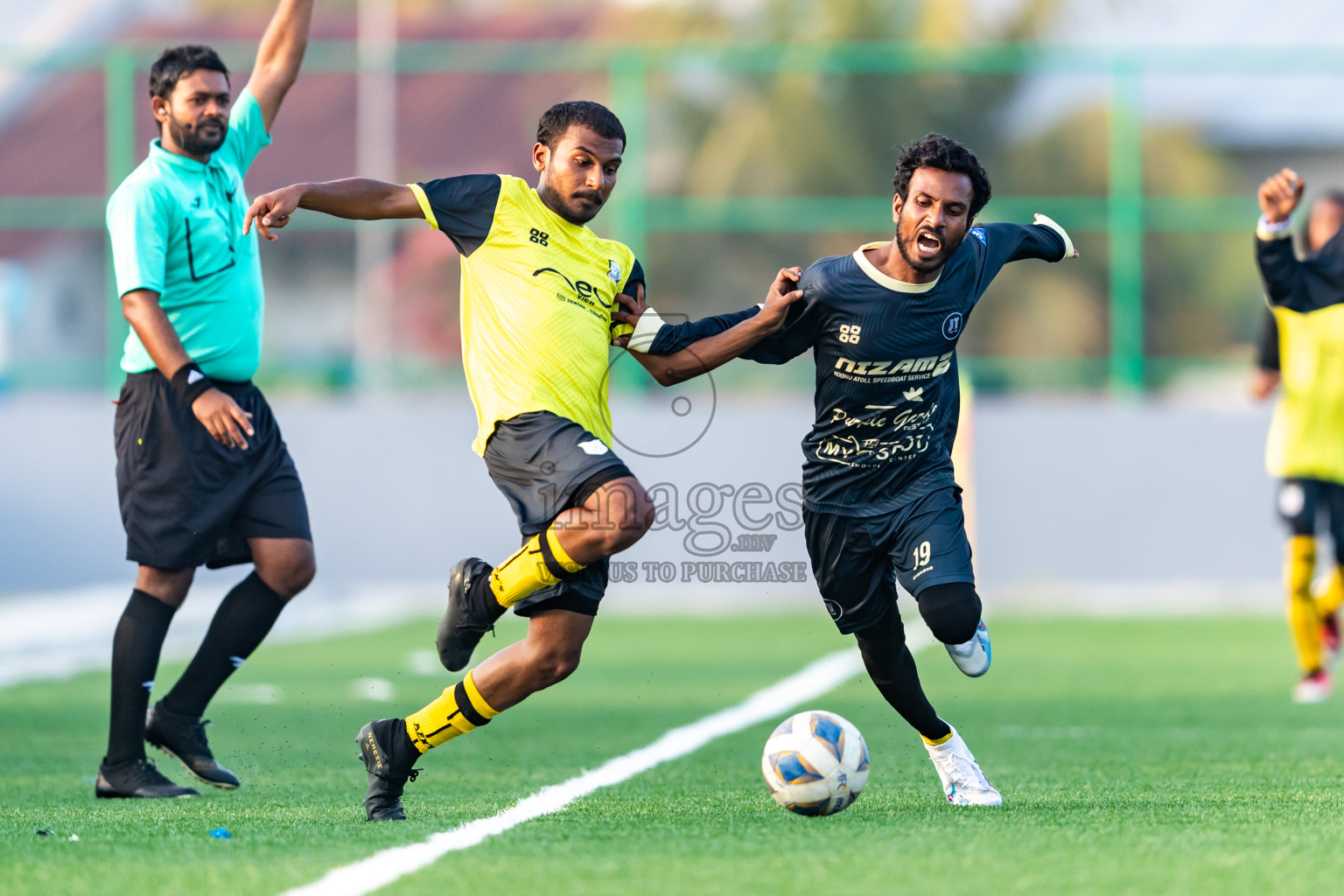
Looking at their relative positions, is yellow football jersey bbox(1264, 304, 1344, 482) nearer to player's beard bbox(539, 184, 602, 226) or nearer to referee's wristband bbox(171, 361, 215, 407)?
player's beard bbox(539, 184, 602, 226)

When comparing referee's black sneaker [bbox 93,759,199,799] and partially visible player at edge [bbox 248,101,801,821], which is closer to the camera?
partially visible player at edge [bbox 248,101,801,821]

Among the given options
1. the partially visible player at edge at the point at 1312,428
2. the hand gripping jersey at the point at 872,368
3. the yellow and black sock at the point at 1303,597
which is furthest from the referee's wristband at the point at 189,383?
the yellow and black sock at the point at 1303,597

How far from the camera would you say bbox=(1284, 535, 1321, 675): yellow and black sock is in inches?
364

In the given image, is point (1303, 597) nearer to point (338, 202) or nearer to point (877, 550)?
point (877, 550)

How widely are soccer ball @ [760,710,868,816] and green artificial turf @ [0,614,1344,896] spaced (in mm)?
84

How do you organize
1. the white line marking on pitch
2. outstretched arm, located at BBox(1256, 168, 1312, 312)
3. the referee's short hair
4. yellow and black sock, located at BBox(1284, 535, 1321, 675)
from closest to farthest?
1. the white line marking on pitch
2. the referee's short hair
3. outstretched arm, located at BBox(1256, 168, 1312, 312)
4. yellow and black sock, located at BBox(1284, 535, 1321, 675)

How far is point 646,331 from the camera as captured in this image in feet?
17.9

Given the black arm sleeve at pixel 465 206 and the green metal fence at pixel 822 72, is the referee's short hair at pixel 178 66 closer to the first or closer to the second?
the black arm sleeve at pixel 465 206

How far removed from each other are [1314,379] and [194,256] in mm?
6285

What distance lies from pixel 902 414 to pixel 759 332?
20.1 inches

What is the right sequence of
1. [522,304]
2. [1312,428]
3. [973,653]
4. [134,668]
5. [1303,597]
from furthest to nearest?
1. [1312,428]
2. [1303,597]
3. [134,668]
4. [973,653]
5. [522,304]

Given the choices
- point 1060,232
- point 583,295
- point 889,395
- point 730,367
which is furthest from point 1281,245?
point 730,367

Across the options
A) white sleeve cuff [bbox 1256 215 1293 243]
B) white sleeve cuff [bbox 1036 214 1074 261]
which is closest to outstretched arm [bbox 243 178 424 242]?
white sleeve cuff [bbox 1036 214 1074 261]

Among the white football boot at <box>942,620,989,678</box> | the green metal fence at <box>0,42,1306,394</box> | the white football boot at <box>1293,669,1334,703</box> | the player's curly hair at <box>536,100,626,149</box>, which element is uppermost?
the green metal fence at <box>0,42,1306,394</box>
